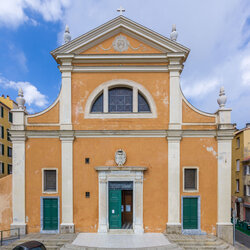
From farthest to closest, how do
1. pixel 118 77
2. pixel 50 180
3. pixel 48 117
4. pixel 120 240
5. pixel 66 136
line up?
pixel 118 77
pixel 48 117
pixel 50 180
pixel 66 136
pixel 120 240

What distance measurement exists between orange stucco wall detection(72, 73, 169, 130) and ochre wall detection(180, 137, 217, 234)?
2.02 meters

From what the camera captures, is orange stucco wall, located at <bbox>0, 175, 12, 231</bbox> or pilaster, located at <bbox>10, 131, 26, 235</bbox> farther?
orange stucco wall, located at <bbox>0, 175, 12, 231</bbox>

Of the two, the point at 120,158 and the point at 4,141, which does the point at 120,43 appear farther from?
the point at 4,141

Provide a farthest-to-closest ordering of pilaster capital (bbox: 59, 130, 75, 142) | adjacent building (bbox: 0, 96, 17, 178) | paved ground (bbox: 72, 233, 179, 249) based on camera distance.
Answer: adjacent building (bbox: 0, 96, 17, 178), pilaster capital (bbox: 59, 130, 75, 142), paved ground (bbox: 72, 233, 179, 249)

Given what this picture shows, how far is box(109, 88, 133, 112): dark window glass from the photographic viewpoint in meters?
12.3

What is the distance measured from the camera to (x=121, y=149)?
38.6ft

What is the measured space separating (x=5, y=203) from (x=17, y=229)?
5.69 ft

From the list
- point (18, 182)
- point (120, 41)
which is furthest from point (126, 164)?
point (120, 41)

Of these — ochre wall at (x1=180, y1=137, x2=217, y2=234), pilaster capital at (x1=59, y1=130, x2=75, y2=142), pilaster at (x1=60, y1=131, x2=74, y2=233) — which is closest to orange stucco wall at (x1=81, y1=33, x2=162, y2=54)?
pilaster capital at (x1=59, y1=130, x2=75, y2=142)

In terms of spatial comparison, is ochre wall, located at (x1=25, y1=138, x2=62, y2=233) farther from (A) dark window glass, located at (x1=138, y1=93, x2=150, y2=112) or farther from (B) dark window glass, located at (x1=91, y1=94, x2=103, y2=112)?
(A) dark window glass, located at (x1=138, y1=93, x2=150, y2=112)

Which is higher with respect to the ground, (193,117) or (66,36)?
(66,36)

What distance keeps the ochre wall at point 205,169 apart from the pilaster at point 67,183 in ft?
21.0

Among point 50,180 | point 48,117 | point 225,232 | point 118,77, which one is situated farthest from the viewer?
point 118,77

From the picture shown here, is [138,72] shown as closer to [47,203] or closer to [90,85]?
[90,85]
